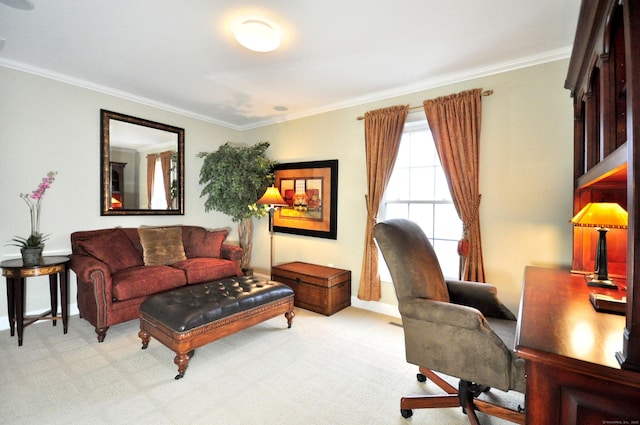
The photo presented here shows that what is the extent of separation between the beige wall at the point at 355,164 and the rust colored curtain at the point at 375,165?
0.14m

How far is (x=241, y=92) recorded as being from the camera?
3.70 meters

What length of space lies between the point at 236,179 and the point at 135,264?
5.47 ft

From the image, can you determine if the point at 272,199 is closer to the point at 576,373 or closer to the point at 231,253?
the point at 231,253

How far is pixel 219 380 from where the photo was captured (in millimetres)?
2197

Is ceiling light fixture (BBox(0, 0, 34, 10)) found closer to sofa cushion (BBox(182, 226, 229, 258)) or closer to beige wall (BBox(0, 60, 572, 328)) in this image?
beige wall (BBox(0, 60, 572, 328))

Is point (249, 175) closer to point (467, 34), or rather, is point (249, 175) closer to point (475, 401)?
point (467, 34)

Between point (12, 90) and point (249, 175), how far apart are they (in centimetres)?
264

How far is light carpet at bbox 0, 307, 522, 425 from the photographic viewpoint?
1.82 m

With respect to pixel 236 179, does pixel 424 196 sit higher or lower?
lower

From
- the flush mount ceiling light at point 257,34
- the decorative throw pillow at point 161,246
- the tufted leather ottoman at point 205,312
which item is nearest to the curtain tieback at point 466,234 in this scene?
the tufted leather ottoman at point 205,312

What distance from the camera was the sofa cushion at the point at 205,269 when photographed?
11.6 ft

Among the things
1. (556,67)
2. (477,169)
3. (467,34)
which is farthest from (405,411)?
(556,67)

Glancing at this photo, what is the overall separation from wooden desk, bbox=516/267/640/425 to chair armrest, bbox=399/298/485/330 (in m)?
0.30

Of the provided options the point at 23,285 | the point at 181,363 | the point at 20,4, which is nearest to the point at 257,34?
the point at 20,4
